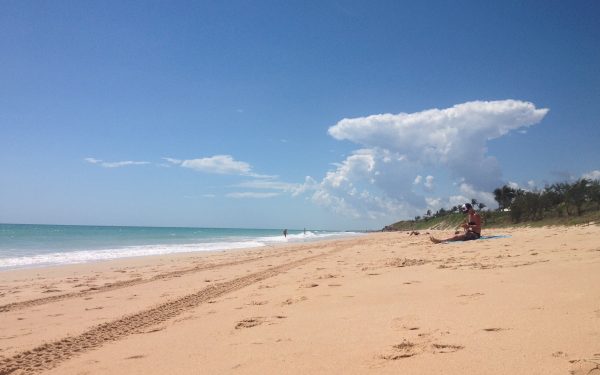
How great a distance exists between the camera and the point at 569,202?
106 feet

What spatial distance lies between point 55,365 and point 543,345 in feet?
16.0

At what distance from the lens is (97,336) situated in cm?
555

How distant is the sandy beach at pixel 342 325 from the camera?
325 cm

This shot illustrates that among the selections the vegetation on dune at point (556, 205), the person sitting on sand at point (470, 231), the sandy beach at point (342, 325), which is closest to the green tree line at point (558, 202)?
the vegetation on dune at point (556, 205)

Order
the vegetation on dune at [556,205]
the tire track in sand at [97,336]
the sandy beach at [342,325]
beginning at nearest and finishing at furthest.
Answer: the sandy beach at [342,325] → the tire track in sand at [97,336] → the vegetation on dune at [556,205]

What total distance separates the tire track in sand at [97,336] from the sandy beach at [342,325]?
Result: 3 centimetres

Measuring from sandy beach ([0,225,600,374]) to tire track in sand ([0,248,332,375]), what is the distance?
28 millimetres

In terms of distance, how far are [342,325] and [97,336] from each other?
3.49m

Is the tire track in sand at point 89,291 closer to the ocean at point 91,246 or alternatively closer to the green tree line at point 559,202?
the ocean at point 91,246

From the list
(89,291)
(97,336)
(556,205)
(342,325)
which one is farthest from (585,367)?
(556,205)

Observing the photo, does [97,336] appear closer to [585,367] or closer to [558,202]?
[585,367]

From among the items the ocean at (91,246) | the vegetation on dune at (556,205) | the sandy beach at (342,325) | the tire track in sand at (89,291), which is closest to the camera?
the sandy beach at (342,325)

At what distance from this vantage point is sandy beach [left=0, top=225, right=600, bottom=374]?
325 cm

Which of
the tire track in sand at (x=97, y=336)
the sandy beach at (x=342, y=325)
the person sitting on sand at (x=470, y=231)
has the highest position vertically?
the person sitting on sand at (x=470, y=231)
